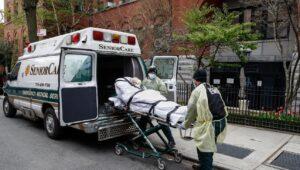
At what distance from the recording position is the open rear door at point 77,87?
20.7 ft

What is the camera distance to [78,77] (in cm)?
659

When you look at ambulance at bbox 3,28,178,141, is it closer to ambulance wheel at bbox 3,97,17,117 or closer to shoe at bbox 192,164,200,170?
ambulance wheel at bbox 3,97,17,117

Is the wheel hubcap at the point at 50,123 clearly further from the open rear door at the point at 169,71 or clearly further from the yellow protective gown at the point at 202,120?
the yellow protective gown at the point at 202,120

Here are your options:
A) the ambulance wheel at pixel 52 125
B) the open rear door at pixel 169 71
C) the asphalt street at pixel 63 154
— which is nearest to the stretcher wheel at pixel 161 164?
the asphalt street at pixel 63 154

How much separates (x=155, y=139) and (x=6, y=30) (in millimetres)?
33629

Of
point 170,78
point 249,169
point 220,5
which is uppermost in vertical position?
point 220,5

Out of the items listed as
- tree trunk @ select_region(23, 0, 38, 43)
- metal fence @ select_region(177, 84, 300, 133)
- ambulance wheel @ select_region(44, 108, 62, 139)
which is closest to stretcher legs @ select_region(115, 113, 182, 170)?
ambulance wheel @ select_region(44, 108, 62, 139)

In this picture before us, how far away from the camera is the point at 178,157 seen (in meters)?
5.81

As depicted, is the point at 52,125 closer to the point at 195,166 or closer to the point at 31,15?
the point at 195,166

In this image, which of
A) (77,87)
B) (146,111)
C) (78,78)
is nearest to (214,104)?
(146,111)

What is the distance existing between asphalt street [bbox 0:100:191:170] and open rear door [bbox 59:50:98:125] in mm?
779

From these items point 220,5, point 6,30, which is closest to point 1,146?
point 220,5

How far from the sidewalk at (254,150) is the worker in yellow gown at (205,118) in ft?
3.35

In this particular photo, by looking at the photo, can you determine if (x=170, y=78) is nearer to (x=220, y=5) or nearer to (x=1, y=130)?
(x=1, y=130)
